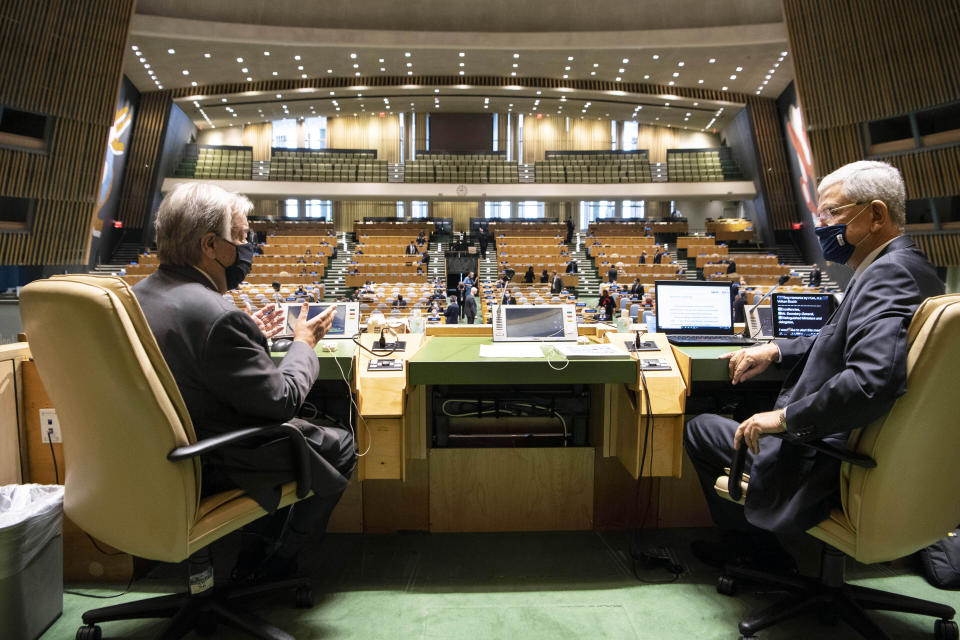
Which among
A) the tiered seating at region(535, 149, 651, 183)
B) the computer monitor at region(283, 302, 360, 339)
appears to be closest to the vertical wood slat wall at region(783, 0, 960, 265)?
the tiered seating at region(535, 149, 651, 183)

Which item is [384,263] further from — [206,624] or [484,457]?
[206,624]

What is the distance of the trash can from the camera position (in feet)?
4.78

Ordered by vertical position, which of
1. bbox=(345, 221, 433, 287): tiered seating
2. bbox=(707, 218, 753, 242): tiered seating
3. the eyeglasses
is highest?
bbox=(707, 218, 753, 242): tiered seating

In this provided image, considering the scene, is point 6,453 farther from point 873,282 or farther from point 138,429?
point 873,282

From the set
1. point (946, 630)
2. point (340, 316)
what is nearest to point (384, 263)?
point (340, 316)

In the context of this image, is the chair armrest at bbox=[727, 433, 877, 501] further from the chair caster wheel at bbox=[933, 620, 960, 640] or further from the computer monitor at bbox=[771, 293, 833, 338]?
the computer monitor at bbox=[771, 293, 833, 338]

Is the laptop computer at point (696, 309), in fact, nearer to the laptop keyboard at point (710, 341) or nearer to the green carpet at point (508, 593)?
the laptop keyboard at point (710, 341)

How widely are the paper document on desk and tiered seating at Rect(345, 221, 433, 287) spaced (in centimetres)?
1018

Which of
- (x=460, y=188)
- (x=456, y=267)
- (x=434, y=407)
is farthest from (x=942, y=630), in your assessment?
(x=460, y=188)

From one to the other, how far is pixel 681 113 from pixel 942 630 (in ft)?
61.4

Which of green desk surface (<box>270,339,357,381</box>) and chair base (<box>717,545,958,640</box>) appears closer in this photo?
chair base (<box>717,545,958,640</box>)

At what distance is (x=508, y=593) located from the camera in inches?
71.8

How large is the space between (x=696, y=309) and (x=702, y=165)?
57.8 feet

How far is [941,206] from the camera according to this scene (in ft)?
32.1
